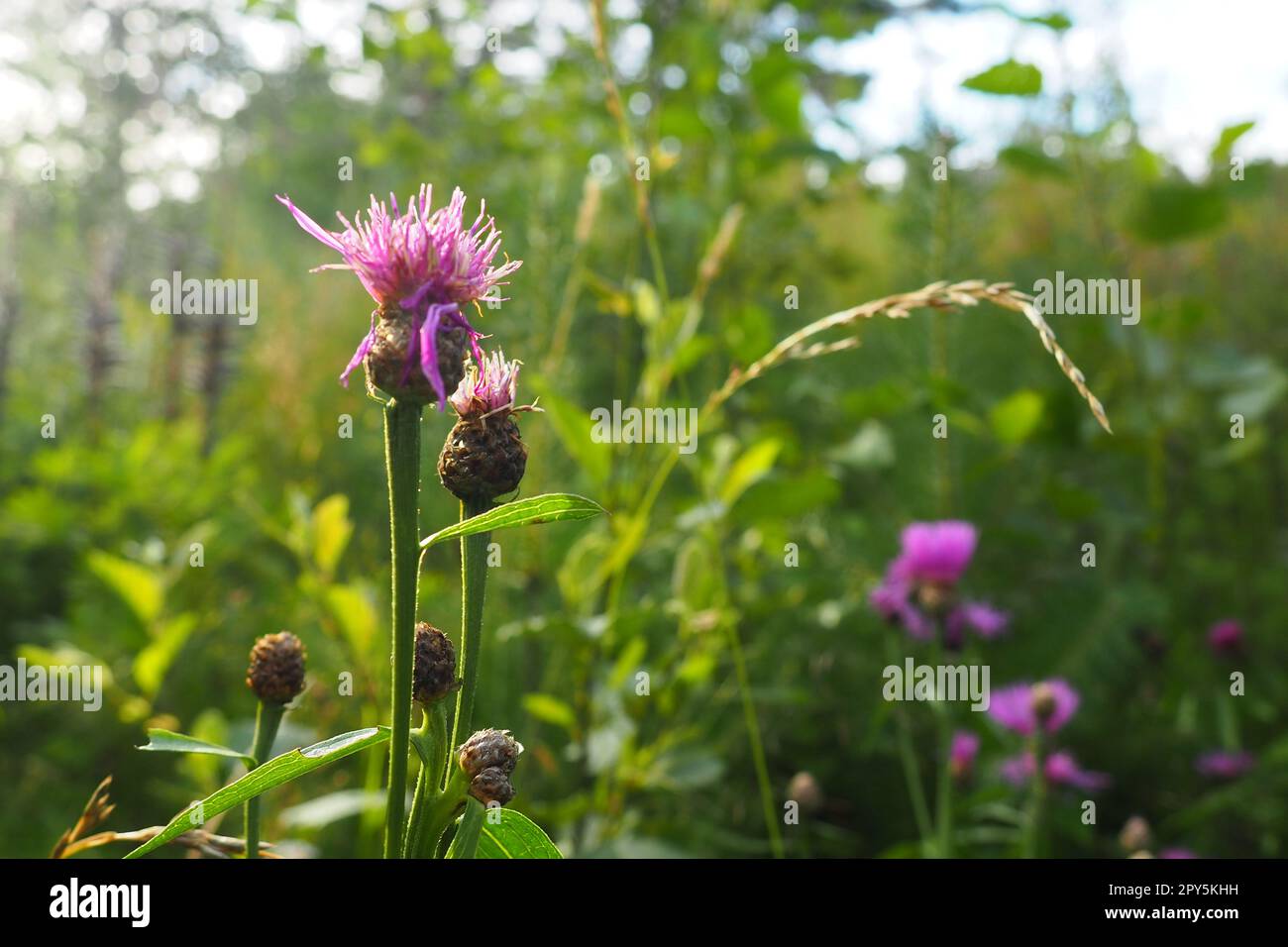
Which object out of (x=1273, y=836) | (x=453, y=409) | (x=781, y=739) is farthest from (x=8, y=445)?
(x=1273, y=836)

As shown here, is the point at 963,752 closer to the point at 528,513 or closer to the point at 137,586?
the point at 137,586

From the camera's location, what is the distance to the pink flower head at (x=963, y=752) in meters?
1.80

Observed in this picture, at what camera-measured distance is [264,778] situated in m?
0.51

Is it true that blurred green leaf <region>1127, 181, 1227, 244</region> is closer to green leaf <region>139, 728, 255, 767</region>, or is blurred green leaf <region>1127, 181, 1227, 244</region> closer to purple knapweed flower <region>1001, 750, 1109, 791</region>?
purple knapweed flower <region>1001, 750, 1109, 791</region>

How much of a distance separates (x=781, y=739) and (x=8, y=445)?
2.26m

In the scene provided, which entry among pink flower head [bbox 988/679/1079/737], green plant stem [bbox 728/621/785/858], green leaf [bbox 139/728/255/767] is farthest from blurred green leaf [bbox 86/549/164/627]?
pink flower head [bbox 988/679/1079/737]

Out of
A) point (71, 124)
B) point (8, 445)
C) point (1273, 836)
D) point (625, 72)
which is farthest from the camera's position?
point (71, 124)

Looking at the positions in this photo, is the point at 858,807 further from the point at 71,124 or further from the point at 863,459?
the point at 71,124

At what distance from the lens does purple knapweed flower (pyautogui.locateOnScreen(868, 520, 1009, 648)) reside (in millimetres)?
1688

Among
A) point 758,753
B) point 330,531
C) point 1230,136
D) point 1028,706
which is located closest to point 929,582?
point 1028,706

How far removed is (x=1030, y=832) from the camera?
1.42 m

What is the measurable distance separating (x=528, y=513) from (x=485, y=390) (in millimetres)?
117

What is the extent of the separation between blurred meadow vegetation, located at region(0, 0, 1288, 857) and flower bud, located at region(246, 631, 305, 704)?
42cm

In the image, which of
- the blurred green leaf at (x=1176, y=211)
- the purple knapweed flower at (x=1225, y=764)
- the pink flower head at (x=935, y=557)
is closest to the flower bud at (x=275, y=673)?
the pink flower head at (x=935, y=557)
